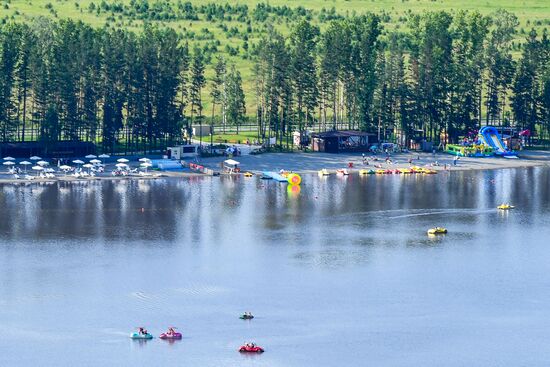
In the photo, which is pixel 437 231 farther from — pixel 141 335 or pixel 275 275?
pixel 141 335

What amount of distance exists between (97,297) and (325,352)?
26.7 metres

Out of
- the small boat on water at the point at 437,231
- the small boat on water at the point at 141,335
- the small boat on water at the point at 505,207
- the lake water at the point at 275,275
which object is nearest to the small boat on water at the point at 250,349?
the lake water at the point at 275,275

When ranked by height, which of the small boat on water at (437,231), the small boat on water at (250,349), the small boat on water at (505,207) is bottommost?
the small boat on water at (250,349)

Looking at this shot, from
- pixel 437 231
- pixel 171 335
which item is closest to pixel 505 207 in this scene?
pixel 437 231

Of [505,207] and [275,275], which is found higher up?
[505,207]

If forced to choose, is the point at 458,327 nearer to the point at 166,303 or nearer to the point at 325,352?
the point at 325,352

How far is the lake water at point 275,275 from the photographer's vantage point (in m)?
116

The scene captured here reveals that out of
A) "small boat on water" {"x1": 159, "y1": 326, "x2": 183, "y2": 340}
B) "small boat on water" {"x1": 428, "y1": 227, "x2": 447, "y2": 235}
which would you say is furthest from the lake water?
"small boat on water" {"x1": 159, "y1": 326, "x2": 183, "y2": 340}

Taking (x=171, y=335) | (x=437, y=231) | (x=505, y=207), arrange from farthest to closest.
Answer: (x=505, y=207), (x=437, y=231), (x=171, y=335)

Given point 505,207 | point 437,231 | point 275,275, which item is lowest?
point 275,275

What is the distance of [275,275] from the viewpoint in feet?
463

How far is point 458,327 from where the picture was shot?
122562mm

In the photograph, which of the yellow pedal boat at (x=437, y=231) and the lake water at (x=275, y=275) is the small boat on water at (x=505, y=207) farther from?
the yellow pedal boat at (x=437, y=231)

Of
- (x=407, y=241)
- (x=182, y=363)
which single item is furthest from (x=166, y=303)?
(x=407, y=241)
